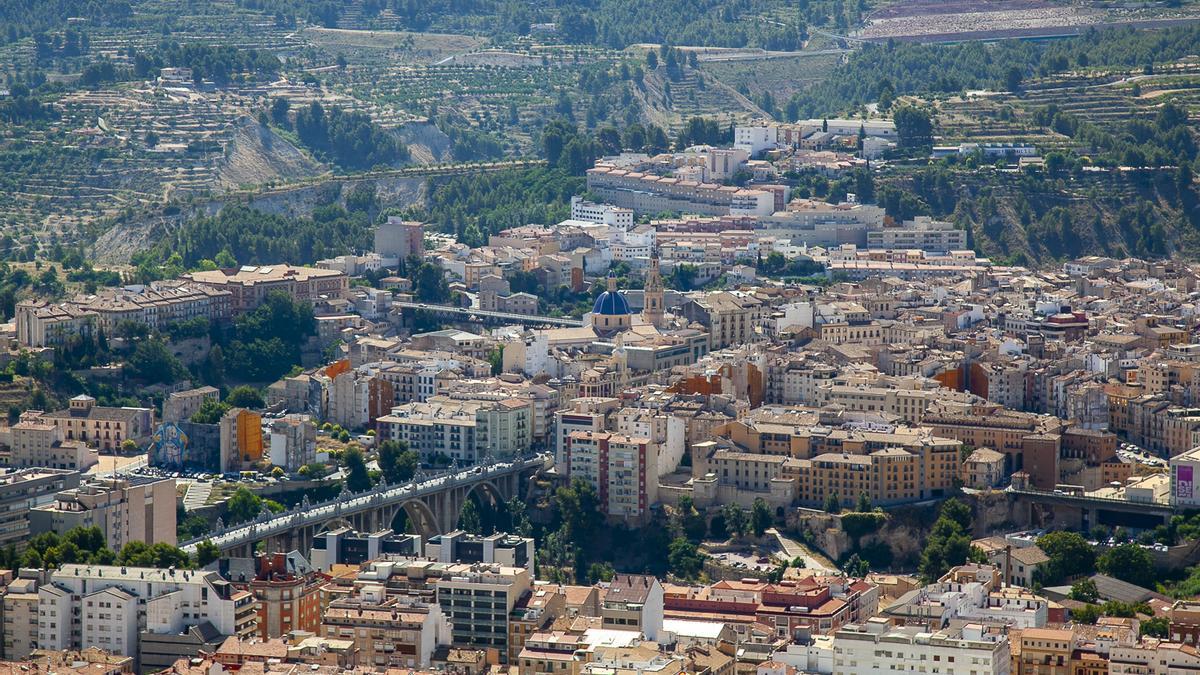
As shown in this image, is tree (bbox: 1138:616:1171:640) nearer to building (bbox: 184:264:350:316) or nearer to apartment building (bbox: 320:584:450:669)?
apartment building (bbox: 320:584:450:669)

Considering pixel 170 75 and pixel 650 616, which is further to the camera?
pixel 170 75

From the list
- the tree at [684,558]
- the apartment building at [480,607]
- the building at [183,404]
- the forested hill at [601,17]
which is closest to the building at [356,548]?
the apartment building at [480,607]

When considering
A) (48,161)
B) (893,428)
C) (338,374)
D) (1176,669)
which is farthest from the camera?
(48,161)

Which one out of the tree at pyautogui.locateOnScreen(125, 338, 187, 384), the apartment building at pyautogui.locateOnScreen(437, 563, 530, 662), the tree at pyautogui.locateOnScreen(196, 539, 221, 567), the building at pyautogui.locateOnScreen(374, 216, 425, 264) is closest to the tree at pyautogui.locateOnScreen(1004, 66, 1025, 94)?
the building at pyautogui.locateOnScreen(374, 216, 425, 264)

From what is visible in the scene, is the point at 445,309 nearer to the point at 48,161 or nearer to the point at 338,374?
the point at 338,374

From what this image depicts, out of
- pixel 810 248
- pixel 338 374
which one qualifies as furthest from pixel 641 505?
pixel 810 248

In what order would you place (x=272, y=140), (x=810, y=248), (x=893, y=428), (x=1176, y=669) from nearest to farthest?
(x=1176, y=669)
(x=893, y=428)
(x=810, y=248)
(x=272, y=140)
